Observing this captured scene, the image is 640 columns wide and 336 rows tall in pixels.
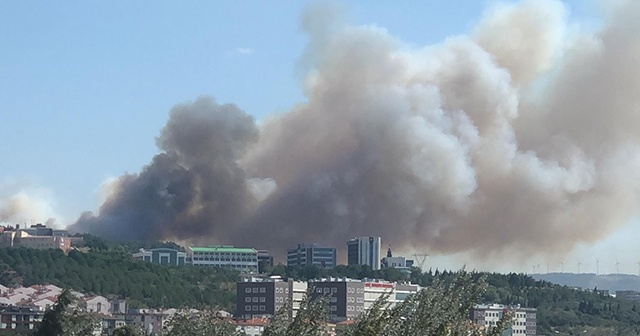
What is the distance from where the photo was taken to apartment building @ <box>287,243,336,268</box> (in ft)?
338

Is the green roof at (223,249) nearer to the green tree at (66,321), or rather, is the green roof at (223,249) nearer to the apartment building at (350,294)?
the apartment building at (350,294)

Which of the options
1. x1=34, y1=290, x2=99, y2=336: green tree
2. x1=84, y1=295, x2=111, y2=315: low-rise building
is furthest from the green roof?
x1=34, y1=290, x2=99, y2=336: green tree

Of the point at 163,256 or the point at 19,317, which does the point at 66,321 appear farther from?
the point at 163,256

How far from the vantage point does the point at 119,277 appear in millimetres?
83125

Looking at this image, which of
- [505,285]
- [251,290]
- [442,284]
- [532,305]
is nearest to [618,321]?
[532,305]

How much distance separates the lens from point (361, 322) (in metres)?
18.4

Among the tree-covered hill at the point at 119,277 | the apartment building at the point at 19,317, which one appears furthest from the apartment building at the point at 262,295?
the apartment building at the point at 19,317

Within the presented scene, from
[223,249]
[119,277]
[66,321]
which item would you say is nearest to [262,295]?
[119,277]

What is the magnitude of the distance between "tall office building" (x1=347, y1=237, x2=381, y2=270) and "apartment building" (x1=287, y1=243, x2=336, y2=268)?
4.52ft

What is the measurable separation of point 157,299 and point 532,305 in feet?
83.1

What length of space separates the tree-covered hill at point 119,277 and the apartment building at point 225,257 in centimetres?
1050

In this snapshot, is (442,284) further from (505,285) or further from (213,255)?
(213,255)

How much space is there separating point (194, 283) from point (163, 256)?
14007 mm

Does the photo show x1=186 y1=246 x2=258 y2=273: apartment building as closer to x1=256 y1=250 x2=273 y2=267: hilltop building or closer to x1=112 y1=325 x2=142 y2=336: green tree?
x1=256 y1=250 x2=273 y2=267: hilltop building
